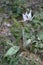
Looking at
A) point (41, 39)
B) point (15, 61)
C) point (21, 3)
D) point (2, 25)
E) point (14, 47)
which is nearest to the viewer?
point (15, 61)

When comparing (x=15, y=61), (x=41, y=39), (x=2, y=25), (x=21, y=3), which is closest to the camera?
(x=15, y=61)

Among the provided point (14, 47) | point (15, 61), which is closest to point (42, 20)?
point (14, 47)

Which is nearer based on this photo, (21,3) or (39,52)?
(39,52)

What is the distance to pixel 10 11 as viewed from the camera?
14.0 feet

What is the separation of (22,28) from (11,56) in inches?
29.4

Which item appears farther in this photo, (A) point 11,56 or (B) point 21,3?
(B) point 21,3

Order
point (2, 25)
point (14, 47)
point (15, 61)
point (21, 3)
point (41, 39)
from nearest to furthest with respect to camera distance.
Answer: point (15, 61), point (14, 47), point (41, 39), point (2, 25), point (21, 3)

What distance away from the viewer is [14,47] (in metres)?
3.46

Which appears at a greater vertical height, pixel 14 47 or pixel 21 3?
pixel 21 3

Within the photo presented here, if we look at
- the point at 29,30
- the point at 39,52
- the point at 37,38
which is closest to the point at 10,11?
the point at 29,30

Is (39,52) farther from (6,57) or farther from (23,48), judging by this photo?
(6,57)

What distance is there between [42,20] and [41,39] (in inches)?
22.2

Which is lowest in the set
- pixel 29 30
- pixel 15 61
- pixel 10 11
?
pixel 15 61

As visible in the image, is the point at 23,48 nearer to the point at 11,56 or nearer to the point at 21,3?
the point at 11,56
